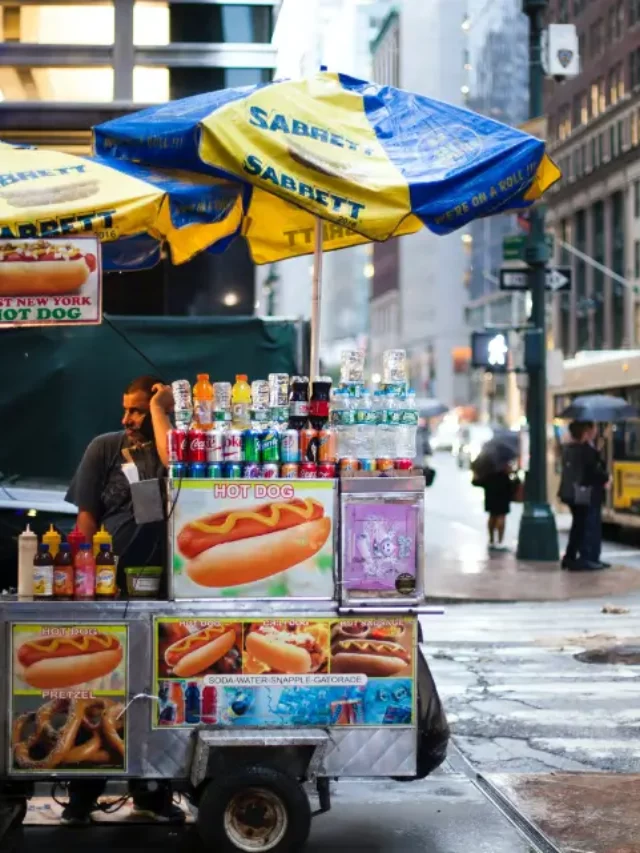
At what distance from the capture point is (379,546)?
6.12m

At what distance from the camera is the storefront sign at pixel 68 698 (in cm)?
603

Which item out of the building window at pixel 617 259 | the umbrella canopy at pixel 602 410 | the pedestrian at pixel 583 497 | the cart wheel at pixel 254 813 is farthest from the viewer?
the building window at pixel 617 259

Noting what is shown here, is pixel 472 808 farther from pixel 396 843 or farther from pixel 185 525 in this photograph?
pixel 185 525

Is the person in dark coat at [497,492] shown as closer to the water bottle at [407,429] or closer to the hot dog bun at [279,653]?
the water bottle at [407,429]

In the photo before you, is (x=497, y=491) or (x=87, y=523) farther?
(x=497, y=491)

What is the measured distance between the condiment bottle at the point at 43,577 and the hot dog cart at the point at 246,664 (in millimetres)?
89

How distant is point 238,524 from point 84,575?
713 millimetres

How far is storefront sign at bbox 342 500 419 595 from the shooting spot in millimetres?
6105

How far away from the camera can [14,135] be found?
15.9 meters

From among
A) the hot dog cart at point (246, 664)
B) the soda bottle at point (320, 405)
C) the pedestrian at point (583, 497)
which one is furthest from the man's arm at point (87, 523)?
the pedestrian at point (583, 497)

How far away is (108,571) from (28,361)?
7.88 meters

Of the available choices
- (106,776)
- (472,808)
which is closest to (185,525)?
(106,776)

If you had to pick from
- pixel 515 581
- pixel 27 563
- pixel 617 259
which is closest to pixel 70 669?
pixel 27 563

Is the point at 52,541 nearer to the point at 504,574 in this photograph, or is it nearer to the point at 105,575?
the point at 105,575
